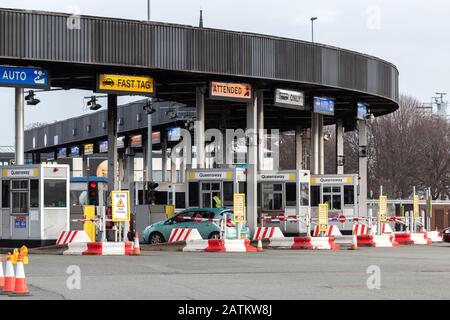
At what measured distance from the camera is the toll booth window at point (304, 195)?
46.8m

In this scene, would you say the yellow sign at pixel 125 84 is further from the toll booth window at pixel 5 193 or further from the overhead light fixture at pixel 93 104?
the overhead light fixture at pixel 93 104

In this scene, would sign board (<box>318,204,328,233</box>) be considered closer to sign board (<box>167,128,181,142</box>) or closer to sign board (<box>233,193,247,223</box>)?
sign board (<box>233,193,247,223</box>)

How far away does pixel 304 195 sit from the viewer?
154ft

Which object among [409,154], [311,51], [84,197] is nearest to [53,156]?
[84,197]

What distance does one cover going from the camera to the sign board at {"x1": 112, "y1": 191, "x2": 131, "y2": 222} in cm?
3241

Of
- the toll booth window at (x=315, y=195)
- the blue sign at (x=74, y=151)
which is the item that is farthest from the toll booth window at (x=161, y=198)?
the blue sign at (x=74, y=151)

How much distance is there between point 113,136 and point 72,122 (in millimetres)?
36798

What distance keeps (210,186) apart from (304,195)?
5.46 meters

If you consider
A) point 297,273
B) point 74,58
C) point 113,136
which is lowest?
point 297,273

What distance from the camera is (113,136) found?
44.2 m

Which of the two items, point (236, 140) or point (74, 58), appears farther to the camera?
point (236, 140)
